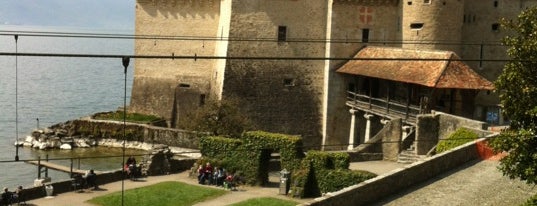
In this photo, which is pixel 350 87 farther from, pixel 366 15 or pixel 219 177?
pixel 219 177

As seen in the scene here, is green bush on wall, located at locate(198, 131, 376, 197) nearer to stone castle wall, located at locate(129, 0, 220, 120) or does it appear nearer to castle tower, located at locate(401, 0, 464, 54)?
castle tower, located at locate(401, 0, 464, 54)

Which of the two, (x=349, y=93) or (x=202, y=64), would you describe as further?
(x=202, y=64)

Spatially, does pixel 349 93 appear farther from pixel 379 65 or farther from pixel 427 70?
pixel 427 70

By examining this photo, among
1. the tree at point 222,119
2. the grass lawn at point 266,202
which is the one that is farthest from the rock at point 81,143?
the grass lawn at point 266,202

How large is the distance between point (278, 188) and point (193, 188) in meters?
3.56

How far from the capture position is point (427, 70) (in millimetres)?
→ 33500

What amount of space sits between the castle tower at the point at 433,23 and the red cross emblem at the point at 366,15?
76.5 inches

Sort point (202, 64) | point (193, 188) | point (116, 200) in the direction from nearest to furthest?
point (116, 200) < point (193, 188) < point (202, 64)

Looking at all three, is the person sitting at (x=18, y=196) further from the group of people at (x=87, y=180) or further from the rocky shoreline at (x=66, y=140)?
the rocky shoreline at (x=66, y=140)

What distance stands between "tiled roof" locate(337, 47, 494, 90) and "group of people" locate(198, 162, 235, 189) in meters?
8.44

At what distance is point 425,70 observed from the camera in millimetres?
33594

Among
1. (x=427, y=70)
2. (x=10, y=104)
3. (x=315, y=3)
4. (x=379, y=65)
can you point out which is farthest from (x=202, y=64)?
(x=10, y=104)

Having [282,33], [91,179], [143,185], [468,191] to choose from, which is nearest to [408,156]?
[468,191]

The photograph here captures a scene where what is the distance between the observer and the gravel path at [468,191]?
20016 millimetres
